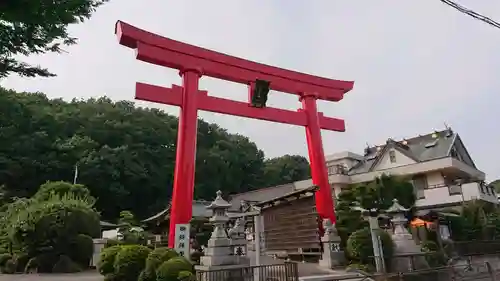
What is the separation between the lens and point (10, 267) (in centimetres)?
Answer: 1720

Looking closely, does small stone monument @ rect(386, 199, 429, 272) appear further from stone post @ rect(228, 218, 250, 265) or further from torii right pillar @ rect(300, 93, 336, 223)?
stone post @ rect(228, 218, 250, 265)

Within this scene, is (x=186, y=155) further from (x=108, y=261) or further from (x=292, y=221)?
(x=292, y=221)

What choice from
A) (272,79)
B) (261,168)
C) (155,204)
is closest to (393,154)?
(272,79)

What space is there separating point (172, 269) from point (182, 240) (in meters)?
2.64

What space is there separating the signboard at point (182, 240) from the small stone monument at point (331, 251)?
17.2 feet

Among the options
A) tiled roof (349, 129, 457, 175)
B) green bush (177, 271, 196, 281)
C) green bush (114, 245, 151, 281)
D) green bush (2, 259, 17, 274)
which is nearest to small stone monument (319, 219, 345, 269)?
green bush (177, 271, 196, 281)

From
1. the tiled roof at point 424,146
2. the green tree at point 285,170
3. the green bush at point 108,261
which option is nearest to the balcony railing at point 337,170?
the tiled roof at point 424,146

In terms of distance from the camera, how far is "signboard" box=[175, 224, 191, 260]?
11.8m

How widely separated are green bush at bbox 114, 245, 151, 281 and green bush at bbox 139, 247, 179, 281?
547mm

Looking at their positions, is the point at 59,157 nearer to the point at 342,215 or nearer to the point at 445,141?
the point at 342,215

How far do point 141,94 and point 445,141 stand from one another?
23431mm

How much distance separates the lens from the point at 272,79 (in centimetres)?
1800

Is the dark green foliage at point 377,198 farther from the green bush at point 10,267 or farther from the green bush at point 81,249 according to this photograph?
the green bush at point 10,267

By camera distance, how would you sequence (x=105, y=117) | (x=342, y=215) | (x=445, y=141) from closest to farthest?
1. (x=342, y=215)
2. (x=445, y=141)
3. (x=105, y=117)
